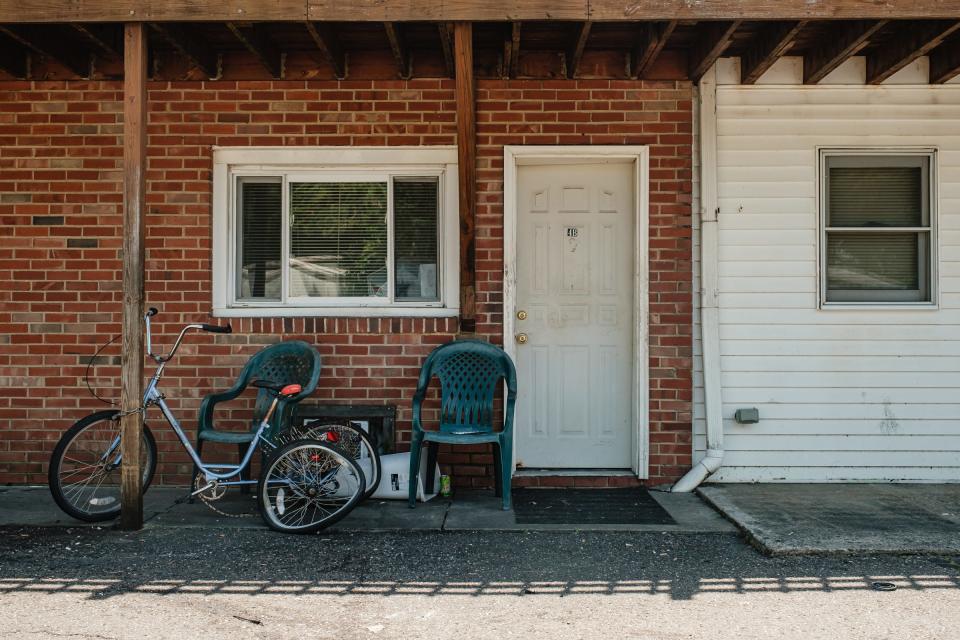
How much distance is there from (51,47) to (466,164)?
297 cm

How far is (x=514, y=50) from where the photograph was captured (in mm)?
5559

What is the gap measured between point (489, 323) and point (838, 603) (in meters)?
3.08

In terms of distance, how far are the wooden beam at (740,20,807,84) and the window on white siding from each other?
2.98 feet

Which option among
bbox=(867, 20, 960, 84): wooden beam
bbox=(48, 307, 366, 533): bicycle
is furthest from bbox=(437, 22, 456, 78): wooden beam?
bbox=(867, 20, 960, 84): wooden beam

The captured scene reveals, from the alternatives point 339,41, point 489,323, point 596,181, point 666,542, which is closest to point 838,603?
point 666,542

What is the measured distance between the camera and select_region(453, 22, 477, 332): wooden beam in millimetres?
4949

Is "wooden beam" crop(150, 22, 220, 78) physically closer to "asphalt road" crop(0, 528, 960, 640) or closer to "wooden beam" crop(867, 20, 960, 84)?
"asphalt road" crop(0, 528, 960, 640)

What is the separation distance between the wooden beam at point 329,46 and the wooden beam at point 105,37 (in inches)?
53.8

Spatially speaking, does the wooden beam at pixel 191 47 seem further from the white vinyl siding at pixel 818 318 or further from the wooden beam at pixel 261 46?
the white vinyl siding at pixel 818 318

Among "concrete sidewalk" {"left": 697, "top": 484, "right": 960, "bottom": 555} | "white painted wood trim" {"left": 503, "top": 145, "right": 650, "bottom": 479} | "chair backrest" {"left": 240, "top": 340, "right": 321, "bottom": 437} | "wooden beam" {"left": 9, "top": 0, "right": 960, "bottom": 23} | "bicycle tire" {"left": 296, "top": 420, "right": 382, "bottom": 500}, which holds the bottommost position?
"concrete sidewalk" {"left": 697, "top": 484, "right": 960, "bottom": 555}

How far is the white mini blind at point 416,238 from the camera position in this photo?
246 inches

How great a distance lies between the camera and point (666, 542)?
15.7 ft

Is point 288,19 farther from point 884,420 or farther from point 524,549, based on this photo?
point 884,420

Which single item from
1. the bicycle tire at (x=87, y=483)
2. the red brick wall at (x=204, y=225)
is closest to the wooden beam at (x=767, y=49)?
the red brick wall at (x=204, y=225)
